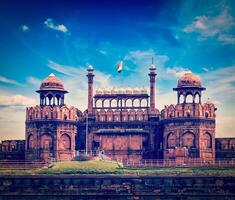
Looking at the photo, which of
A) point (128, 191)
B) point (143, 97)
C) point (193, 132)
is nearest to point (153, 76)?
point (143, 97)

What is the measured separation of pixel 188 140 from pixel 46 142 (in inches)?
450

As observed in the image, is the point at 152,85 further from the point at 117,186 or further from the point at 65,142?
the point at 117,186

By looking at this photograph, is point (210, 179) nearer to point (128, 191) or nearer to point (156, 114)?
point (128, 191)

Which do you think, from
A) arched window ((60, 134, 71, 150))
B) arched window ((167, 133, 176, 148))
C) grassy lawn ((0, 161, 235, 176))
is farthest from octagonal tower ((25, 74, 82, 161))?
arched window ((167, 133, 176, 148))

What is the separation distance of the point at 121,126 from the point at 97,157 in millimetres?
4919

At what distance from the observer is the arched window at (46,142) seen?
53.1 m

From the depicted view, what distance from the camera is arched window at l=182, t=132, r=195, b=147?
51188 millimetres

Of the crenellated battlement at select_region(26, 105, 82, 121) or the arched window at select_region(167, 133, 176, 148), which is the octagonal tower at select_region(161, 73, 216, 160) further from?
the crenellated battlement at select_region(26, 105, 82, 121)

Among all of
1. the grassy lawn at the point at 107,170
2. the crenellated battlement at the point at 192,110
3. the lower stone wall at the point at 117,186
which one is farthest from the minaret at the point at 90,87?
the lower stone wall at the point at 117,186

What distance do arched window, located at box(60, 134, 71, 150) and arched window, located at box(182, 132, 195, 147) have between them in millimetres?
9577

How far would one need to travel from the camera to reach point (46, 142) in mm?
53250

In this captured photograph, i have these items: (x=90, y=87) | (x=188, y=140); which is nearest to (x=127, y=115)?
(x=90, y=87)

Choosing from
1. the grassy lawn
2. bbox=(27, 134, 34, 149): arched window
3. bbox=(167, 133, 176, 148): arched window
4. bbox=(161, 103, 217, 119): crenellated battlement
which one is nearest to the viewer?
the grassy lawn

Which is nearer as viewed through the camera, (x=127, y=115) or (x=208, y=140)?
(x=208, y=140)
